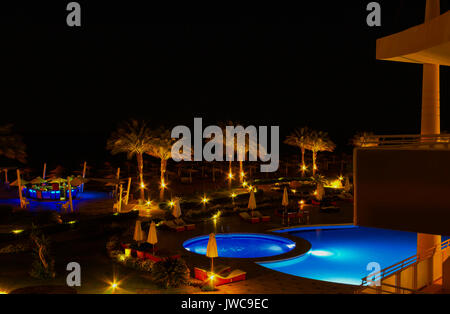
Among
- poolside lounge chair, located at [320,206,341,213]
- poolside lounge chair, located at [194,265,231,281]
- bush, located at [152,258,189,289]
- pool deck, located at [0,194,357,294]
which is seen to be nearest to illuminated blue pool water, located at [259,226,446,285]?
pool deck, located at [0,194,357,294]

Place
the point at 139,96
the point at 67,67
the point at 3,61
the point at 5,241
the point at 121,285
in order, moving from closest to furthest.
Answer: the point at 121,285
the point at 5,241
the point at 3,61
the point at 67,67
the point at 139,96

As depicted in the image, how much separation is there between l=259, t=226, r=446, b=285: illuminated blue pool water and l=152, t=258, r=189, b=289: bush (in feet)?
14.4

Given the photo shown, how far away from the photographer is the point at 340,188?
113ft

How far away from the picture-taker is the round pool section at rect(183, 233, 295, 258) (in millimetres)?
19367

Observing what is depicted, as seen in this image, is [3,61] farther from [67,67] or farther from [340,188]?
[340,188]

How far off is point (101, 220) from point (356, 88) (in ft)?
201

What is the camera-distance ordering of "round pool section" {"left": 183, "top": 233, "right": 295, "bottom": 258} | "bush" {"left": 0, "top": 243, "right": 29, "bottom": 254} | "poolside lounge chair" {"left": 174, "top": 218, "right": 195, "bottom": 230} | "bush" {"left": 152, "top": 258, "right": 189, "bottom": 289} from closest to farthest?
"bush" {"left": 152, "top": 258, "right": 189, "bottom": 289} < "bush" {"left": 0, "top": 243, "right": 29, "bottom": 254} < "round pool section" {"left": 183, "top": 233, "right": 295, "bottom": 258} < "poolside lounge chair" {"left": 174, "top": 218, "right": 195, "bottom": 230}

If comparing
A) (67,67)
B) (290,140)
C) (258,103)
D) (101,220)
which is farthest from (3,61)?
(258,103)

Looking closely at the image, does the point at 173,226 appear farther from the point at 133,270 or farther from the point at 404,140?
the point at 404,140

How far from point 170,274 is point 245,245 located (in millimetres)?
7667

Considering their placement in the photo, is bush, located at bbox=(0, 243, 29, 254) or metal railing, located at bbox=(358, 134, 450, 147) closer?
metal railing, located at bbox=(358, 134, 450, 147)

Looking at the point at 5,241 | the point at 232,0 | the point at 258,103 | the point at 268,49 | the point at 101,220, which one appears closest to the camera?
the point at 5,241

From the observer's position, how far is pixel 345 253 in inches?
759

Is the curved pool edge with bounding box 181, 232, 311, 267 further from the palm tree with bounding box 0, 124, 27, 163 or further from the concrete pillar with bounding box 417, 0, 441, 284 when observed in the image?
the palm tree with bounding box 0, 124, 27, 163
